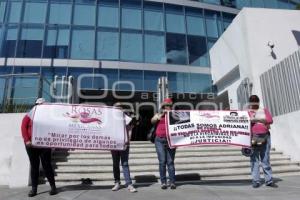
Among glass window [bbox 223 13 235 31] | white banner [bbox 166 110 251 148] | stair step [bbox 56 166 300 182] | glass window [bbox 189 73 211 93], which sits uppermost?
glass window [bbox 223 13 235 31]

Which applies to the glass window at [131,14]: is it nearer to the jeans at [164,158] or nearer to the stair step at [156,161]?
the stair step at [156,161]

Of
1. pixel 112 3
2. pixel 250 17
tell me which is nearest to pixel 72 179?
pixel 250 17

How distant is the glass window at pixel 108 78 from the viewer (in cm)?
1794

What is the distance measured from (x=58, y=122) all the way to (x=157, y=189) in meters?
2.51

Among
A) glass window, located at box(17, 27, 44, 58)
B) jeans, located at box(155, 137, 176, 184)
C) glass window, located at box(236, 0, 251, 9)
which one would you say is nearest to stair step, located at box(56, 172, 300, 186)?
jeans, located at box(155, 137, 176, 184)

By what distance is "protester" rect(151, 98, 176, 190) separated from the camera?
6332 millimetres

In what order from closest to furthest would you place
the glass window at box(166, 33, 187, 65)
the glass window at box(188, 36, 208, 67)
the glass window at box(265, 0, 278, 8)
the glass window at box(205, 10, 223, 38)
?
the glass window at box(166, 33, 187, 65) < the glass window at box(188, 36, 208, 67) < the glass window at box(205, 10, 223, 38) < the glass window at box(265, 0, 278, 8)

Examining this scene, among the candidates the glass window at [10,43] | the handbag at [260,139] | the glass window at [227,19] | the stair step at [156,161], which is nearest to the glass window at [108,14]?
the glass window at [10,43]

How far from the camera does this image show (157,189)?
6336 millimetres

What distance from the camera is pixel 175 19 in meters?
20.9

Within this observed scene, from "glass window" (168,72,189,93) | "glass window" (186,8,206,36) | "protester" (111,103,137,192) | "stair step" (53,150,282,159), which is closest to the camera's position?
"protester" (111,103,137,192)

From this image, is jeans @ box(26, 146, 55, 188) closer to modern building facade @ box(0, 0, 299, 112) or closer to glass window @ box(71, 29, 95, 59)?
modern building facade @ box(0, 0, 299, 112)

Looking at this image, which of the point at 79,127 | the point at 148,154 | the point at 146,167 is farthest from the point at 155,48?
the point at 79,127

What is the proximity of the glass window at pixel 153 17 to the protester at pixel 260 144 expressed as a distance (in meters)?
14.3
